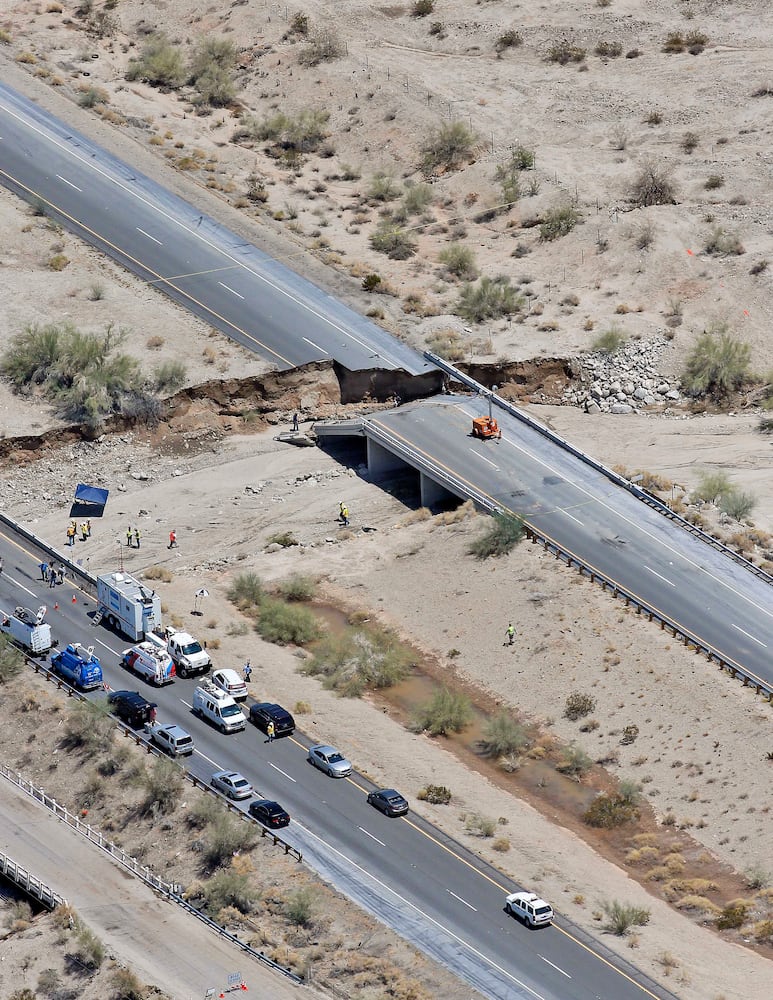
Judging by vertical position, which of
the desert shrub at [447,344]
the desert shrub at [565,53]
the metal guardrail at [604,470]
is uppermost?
the desert shrub at [565,53]

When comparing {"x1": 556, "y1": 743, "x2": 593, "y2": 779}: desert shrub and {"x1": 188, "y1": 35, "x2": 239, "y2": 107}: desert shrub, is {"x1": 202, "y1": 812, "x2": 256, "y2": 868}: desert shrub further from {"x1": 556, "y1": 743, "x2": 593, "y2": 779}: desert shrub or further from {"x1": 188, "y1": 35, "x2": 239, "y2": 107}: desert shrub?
{"x1": 188, "y1": 35, "x2": 239, "y2": 107}: desert shrub

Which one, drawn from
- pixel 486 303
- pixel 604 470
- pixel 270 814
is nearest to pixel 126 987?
pixel 270 814

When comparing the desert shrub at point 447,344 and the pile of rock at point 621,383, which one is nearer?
the pile of rock at point 621,383

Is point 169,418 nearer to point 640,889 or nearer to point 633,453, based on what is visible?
point 633,453

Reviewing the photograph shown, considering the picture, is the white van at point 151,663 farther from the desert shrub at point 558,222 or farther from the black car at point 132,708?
the desert shrub at point 558,222

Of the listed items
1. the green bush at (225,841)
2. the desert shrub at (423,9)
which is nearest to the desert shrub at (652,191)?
the desert shrub at (423,9)

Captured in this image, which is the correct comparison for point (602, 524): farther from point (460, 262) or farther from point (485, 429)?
point (460, 262)
